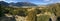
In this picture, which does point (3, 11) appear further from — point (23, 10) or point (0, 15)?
point (23, 10)

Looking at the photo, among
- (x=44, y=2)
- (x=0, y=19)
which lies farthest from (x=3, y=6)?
(x=44, y=2)

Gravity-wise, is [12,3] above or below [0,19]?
above

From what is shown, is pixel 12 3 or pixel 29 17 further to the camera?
pixel 12 3

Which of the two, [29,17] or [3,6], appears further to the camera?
[3,6]

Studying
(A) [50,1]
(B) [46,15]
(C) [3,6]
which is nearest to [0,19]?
(C) [3,6]

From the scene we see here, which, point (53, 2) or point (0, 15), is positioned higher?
point (53, 2)

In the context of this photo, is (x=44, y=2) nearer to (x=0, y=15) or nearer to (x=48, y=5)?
(x=48, y=5)

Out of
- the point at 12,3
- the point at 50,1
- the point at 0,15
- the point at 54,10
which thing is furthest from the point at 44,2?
the point at 0,15
